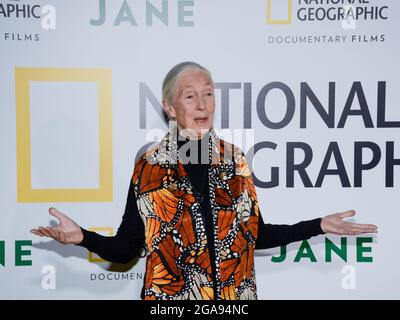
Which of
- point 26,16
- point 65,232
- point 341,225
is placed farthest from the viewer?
point 26,16

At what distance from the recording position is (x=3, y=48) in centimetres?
194

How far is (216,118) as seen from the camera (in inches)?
78.6

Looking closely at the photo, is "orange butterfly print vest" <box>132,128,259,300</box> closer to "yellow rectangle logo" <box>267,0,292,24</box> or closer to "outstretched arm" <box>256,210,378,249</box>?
"outstretched arm" <box>256,210,378,249</box>

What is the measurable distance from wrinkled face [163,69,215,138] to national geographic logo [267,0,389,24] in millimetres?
510

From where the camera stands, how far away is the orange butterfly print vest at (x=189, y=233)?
1599 mm

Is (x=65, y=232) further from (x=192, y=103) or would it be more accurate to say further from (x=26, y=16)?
(x=26, y=16)

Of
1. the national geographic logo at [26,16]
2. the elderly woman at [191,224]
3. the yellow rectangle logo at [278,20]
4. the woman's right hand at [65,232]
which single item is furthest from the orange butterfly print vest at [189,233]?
the national geographic logo at [26,16]

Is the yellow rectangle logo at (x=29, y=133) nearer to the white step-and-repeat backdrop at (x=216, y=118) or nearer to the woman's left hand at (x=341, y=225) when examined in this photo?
the white step-and-repeat backdrop at (x=216, y=118)

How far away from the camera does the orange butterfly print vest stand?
1.60 m

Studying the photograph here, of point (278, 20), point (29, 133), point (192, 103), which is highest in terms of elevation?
point (278, 20)

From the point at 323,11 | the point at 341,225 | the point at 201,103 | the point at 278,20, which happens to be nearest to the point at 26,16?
the point at 201,103

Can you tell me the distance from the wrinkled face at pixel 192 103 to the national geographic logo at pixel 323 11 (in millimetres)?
510

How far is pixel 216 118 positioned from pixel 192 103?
0.92ft

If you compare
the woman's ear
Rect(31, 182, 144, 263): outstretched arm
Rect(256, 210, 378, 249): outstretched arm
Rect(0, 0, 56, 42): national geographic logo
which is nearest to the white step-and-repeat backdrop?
Rect(0, 0, 56, 42): national geographic logo
